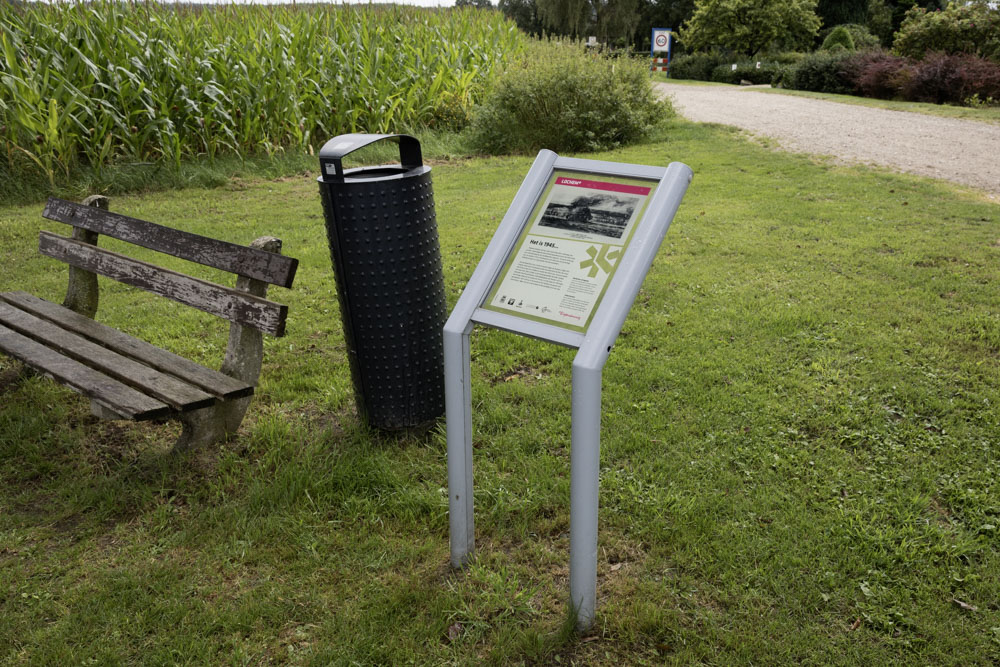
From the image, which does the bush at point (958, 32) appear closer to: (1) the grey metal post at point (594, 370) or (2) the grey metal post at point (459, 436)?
(1) the grey metal post at point (594, 370)

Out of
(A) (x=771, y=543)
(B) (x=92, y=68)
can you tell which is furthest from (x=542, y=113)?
(A) (x=771, y=543)

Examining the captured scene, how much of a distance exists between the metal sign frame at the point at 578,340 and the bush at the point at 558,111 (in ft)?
30.0

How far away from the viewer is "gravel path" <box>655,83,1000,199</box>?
9.27 meters

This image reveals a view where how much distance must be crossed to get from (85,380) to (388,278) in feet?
4.28

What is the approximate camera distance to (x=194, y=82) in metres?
8.83

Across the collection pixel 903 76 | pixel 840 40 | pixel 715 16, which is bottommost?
pixel 903 76

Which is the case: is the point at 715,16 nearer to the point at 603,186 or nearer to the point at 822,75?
the point at 822,75

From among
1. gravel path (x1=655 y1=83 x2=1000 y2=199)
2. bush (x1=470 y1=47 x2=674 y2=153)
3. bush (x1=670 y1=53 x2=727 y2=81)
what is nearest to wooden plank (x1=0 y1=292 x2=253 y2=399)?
gravel path (x1=655 y1=83 x2=1000 y2=199)

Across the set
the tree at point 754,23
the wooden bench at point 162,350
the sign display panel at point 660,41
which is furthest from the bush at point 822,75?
the wooden bench at point 162,350

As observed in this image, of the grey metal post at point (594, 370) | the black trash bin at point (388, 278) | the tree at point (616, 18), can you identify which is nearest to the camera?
the grey metal post at point (594, 370)

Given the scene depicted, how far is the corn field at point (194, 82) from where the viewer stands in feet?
26.3

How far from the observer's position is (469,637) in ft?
7.57

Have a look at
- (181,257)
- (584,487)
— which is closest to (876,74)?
(181,257)

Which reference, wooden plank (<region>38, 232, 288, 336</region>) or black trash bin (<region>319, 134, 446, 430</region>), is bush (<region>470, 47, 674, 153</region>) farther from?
black trash bin (<region>319, 134, 446, 430</region>)
